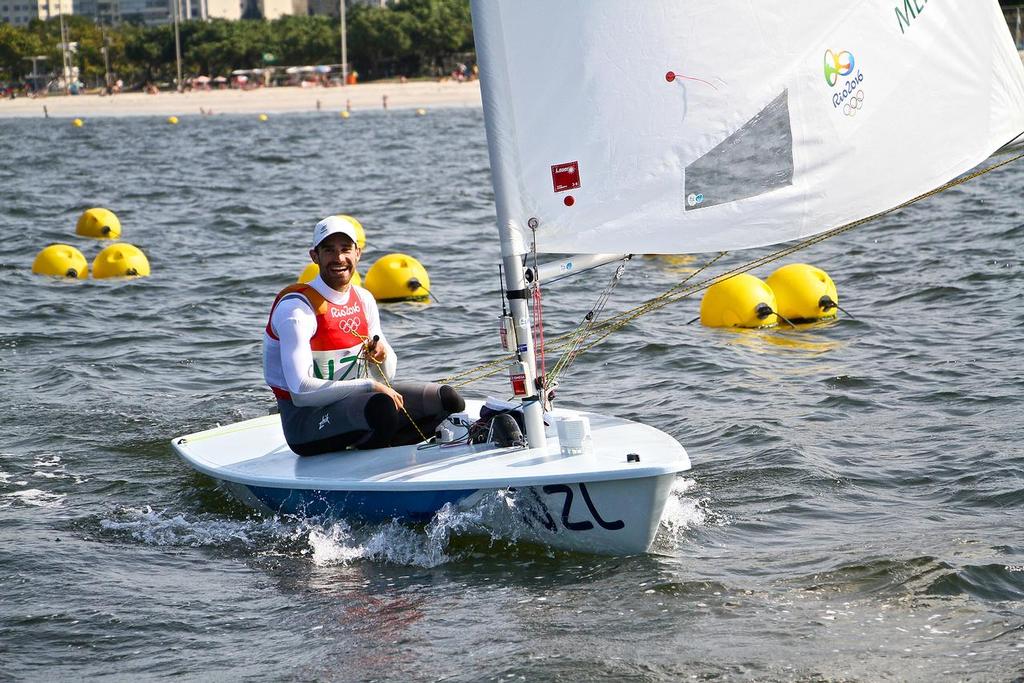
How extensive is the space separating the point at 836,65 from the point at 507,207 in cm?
157

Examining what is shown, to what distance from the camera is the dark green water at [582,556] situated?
4.94 meters

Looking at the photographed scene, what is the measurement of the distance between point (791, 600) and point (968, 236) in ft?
35.0

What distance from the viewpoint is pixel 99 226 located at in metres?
17.2

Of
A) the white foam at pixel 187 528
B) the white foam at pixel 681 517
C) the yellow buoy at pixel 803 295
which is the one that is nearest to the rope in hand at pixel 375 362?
the white foam at pixel 187 528

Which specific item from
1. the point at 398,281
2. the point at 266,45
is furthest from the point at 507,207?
the point at 266,45

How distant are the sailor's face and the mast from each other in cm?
73

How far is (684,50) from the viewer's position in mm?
5496

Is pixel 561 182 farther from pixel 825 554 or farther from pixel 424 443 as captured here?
pixel 825 554

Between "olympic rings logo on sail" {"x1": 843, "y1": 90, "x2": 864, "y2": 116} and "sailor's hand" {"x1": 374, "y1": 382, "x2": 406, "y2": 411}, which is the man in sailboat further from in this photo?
"olympic rings logo on sail" {"x1": 843, "y1": 90, "x2": 864, "y2": 116}

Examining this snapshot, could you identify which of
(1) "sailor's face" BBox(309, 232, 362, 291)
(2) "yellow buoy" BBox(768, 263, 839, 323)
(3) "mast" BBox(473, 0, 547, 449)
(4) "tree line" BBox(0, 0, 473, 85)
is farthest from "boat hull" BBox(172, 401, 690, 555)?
(4) "tree line" BBox(0, 0, 473, 85)

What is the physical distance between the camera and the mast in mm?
5465

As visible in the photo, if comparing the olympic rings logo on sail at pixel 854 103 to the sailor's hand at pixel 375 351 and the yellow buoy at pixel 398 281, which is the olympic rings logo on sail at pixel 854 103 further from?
the yellow buoy at pixel 398 281

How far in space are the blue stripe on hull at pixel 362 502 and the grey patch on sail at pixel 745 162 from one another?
1.63 m

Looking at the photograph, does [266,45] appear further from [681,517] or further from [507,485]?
[507,485]
